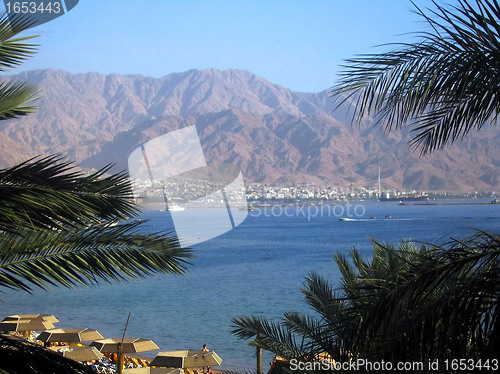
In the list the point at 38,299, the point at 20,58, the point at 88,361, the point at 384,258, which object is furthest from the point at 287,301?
the point at 20,58

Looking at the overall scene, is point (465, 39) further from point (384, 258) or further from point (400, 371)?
point (384, 258)

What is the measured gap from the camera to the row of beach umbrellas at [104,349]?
18.4m

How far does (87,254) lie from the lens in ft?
16.1

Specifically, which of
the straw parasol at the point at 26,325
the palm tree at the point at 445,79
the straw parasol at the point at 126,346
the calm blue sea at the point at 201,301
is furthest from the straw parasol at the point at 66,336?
the palm tree at the point at 445,79

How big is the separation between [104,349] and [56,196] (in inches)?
634

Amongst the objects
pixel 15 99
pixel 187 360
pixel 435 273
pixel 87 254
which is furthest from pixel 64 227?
pixel 187 360

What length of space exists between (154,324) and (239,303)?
762 cm

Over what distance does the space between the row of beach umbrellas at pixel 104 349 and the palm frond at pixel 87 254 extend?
12939 mm

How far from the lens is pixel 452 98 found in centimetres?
381

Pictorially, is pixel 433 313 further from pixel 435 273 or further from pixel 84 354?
pixel 84 354

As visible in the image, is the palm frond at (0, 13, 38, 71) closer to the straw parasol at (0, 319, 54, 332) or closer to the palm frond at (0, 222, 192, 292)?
the palm frond at (0, 222, 192, 292)

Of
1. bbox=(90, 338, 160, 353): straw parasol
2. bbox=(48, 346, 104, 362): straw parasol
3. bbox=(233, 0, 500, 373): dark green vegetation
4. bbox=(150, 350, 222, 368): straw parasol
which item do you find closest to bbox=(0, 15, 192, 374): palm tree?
bbox=(233, 0, 500, 373): dark green vegetation

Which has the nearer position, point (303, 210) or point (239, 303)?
point (239, 303)

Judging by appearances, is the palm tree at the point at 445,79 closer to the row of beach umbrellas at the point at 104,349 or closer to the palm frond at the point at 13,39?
the palm frond at the point at 13,39
